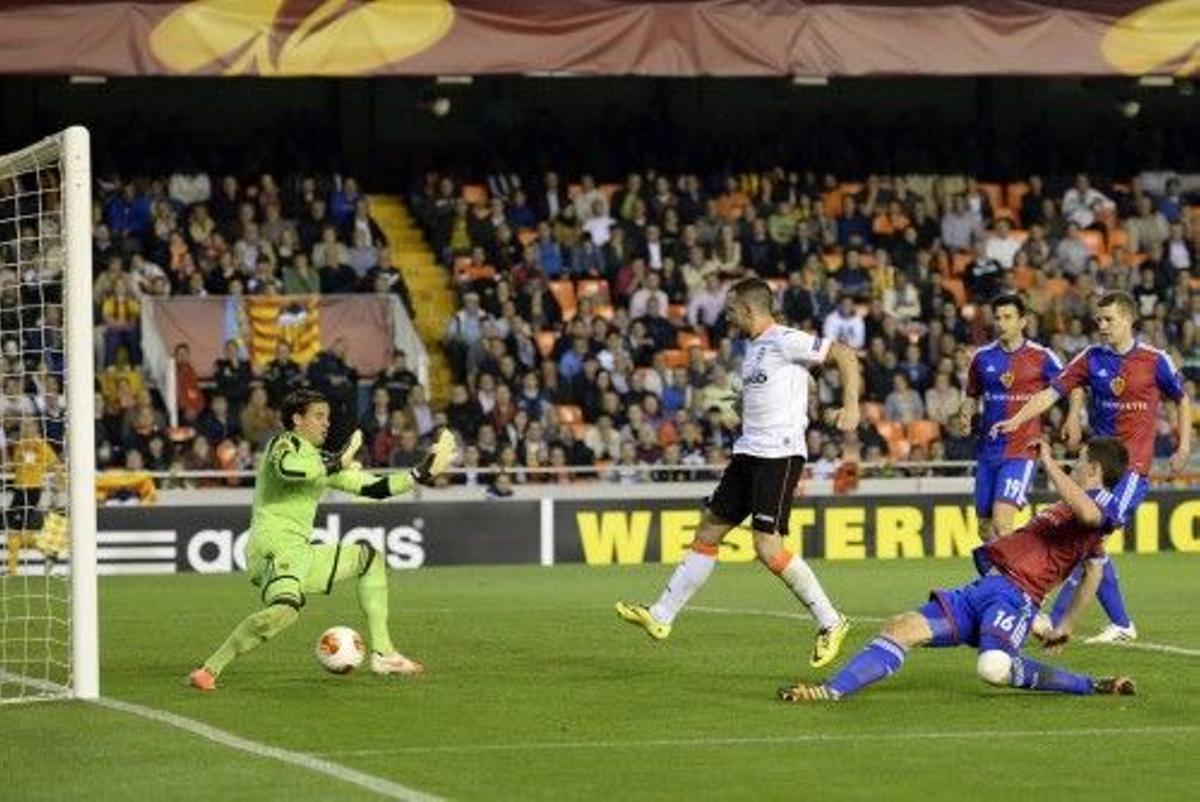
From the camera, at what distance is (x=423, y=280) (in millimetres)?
35562

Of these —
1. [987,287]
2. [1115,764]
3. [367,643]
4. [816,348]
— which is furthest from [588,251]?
[1115,764]

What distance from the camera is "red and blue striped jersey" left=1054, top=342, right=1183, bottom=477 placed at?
17250 mm

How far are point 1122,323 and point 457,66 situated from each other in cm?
1732

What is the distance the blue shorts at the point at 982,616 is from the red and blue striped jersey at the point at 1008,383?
224 inches

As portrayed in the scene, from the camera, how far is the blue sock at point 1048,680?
1326cm

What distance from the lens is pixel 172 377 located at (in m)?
31.1

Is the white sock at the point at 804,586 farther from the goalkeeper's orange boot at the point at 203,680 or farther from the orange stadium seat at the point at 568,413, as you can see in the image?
the orange stadium seat at the point at 568,413

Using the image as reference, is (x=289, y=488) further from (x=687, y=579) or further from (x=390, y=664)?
(x=687, y=579)

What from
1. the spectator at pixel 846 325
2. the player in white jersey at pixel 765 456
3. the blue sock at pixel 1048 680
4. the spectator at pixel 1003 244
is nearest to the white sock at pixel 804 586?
the player in white jersey at pixel 765 456

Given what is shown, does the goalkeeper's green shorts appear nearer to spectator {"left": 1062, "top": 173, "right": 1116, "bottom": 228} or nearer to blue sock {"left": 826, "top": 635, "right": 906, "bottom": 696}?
blue sock {"left": 826, "top": 635, "right": 906, "bottom": 696}

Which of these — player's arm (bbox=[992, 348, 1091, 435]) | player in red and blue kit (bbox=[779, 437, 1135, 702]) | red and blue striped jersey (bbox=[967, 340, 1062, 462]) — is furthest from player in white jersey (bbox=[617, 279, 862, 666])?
red and blue striped jersey (bbox=[967, 340, 1062, 462])

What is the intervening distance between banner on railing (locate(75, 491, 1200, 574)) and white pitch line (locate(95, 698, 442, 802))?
47.8ft

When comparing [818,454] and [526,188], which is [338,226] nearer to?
[526,188]

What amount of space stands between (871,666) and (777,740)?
124 cm
